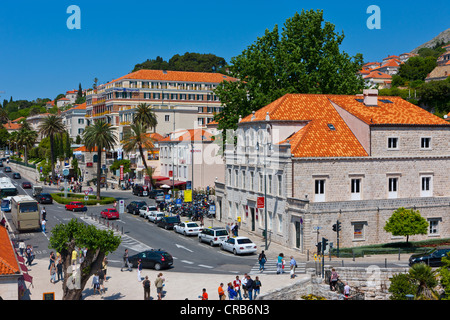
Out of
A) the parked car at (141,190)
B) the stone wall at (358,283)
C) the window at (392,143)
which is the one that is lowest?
the stone wall at (358,283)

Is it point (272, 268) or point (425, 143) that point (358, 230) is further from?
point (425, 143)

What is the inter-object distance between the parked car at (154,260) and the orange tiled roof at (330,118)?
591 inches

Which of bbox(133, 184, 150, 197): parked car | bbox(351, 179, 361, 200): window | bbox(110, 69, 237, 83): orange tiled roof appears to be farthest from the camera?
bbox(110, 69, 237, 83): orange tiled roof

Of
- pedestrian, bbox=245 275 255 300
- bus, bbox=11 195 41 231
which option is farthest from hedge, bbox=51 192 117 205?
pedestrian, bbox=245 275 255 300

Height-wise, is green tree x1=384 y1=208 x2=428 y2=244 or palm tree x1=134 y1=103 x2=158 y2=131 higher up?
palm tree x1=134 y1=103 x2=158 y2=131

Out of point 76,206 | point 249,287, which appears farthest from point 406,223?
point 76,206

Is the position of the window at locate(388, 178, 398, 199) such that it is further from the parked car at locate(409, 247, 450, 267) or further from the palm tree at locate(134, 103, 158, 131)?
the palm tree at locate(134, 103, 158, 131)

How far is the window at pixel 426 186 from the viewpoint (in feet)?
171

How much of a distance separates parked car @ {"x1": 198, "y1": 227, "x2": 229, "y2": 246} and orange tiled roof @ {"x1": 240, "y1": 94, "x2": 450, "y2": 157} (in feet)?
32.8

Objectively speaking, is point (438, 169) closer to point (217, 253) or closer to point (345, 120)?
point (345, 120)

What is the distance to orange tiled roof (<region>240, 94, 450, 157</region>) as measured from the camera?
163 ft

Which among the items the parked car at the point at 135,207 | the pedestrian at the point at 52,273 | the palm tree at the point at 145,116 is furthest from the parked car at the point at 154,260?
the palm tree at the point at 145,116

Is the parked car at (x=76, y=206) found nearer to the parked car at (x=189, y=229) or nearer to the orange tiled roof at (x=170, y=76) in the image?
the parked car at (x=189, y=229)
